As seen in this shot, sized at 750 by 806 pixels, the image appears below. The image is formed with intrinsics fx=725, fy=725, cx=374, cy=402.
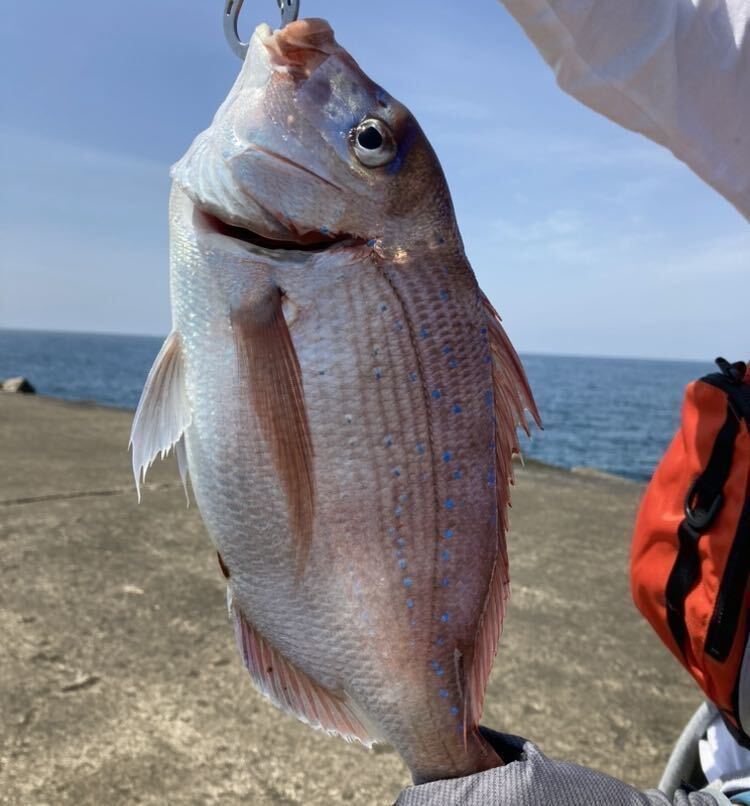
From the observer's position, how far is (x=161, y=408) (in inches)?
53.2

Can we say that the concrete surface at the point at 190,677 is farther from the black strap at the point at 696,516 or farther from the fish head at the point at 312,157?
the fish head at the point at 312,157

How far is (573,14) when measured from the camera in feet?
5.87

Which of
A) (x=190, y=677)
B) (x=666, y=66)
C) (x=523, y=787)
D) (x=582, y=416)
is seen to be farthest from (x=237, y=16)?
(x=582, y=416)

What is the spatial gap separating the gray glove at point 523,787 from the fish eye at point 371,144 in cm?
112

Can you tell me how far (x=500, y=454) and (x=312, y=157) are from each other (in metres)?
0.66

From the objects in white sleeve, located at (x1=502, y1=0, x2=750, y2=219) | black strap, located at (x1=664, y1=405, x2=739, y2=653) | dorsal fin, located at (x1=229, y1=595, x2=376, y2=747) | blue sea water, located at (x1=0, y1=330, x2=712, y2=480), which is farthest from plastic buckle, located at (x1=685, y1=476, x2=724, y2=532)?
blue sea water, located at (x1=0, y1=330, x2=712, y2=480)

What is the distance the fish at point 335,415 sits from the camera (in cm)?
127

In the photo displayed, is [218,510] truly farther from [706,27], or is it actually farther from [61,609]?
[61,609]

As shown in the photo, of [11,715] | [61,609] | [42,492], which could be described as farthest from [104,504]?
[11,715]

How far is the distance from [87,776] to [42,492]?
343 cm

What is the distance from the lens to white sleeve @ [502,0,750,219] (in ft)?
6.06

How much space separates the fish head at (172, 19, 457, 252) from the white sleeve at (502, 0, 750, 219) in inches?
26.7

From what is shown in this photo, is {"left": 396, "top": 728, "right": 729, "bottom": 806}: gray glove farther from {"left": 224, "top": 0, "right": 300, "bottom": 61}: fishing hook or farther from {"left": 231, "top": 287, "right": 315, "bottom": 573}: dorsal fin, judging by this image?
{"left": 224, "top": 0, "right": 300, "bottom": 61}: fishing hook

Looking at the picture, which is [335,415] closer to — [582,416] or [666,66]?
[666,66]
